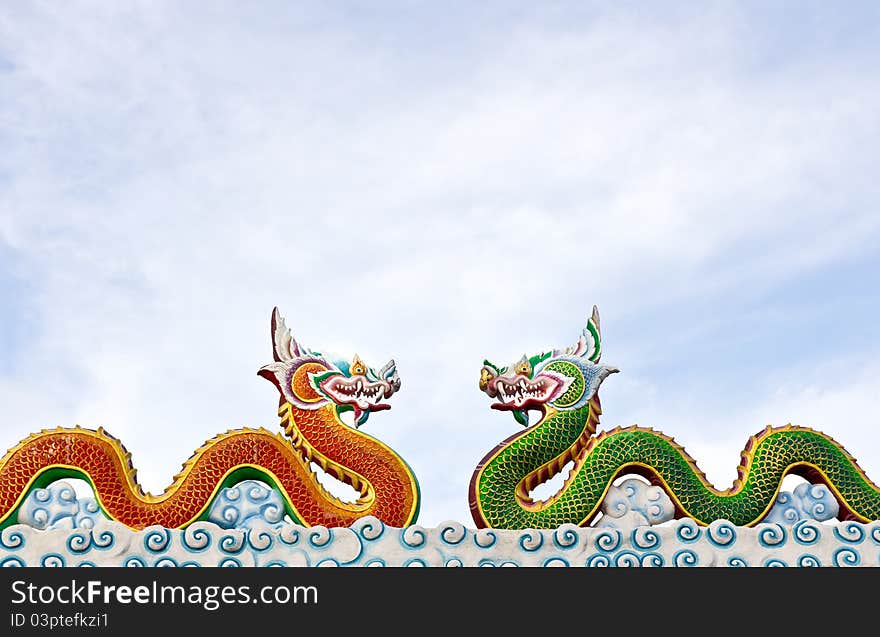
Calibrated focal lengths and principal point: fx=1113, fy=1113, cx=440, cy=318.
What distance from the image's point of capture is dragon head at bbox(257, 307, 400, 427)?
25.1ft

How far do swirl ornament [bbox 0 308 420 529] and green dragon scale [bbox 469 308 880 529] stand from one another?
0.70 metres

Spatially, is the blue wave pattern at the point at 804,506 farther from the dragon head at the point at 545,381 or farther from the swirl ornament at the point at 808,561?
the dragon head at the point at 545,381

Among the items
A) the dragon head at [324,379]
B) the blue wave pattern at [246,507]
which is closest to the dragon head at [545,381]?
the dragon head at [324,379]

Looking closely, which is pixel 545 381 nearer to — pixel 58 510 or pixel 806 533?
pixel 806 533

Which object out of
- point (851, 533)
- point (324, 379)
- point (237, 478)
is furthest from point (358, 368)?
point (851, 533)

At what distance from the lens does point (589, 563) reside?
264 inches

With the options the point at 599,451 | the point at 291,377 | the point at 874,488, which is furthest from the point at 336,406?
the point at 874,488

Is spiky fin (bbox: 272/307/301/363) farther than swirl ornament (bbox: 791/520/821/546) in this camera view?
Yes

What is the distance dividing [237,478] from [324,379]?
92 cm

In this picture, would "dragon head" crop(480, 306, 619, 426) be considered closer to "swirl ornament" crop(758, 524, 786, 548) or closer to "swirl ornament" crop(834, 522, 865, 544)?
"swirl ornament" crop(758, 524, 786, 548)

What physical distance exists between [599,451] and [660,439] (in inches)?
17.2

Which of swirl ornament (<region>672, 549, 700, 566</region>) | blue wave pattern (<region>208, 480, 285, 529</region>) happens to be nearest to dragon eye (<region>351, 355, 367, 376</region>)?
blue wave pattern (<region>208, 480, 285, 529</region>)
